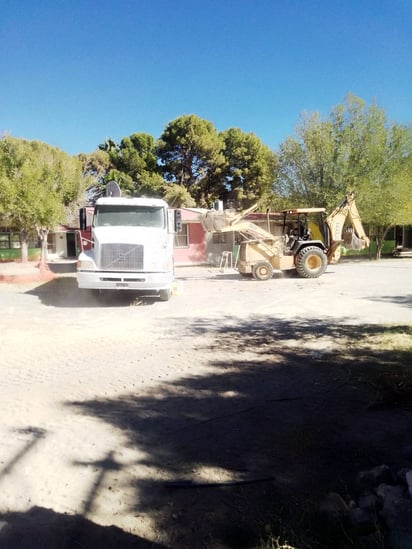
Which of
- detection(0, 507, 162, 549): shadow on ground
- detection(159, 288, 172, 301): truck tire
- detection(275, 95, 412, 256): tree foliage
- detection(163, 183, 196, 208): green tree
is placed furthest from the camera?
detection(163, 183, 196, 208): green tree

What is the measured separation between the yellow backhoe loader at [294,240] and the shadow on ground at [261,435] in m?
10.8

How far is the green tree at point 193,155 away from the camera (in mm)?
35938

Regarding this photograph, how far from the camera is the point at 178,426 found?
393 cm

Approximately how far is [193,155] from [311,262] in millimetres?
22763

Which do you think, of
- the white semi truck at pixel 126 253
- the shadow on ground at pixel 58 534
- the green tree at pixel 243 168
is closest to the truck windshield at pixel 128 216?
the white semi truck at pixel 126 253

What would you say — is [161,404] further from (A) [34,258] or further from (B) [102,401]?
(A) [34,258]

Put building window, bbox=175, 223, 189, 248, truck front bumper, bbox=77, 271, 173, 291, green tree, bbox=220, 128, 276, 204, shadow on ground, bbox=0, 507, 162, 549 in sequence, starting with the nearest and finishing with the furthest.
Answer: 1. shadow on ground, bbox=0, 507, 162, 549
2. truck front bumper, bbox=77, 271, 173, 291
3. building window, bbox=175, 223, 189, 248
4. green tree, bbox=220, 128, 276, 204

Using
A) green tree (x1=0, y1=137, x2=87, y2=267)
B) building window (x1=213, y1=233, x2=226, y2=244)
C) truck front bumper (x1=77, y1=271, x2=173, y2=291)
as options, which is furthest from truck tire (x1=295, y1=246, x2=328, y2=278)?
building window (x1=213, y1=233, x2=226, y2=244)

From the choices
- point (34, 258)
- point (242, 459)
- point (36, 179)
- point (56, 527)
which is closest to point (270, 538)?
point (242, 459)

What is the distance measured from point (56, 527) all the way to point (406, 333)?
6254 millimetres

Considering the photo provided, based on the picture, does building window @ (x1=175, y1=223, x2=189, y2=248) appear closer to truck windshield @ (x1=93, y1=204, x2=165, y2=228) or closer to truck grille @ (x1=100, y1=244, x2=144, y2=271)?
truck windshield @ (x1=93, y1=204, x2=165, y2=228)

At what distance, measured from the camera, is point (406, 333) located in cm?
710

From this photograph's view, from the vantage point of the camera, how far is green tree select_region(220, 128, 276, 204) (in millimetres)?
38438

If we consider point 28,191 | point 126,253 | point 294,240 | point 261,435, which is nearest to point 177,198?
point 28,191
